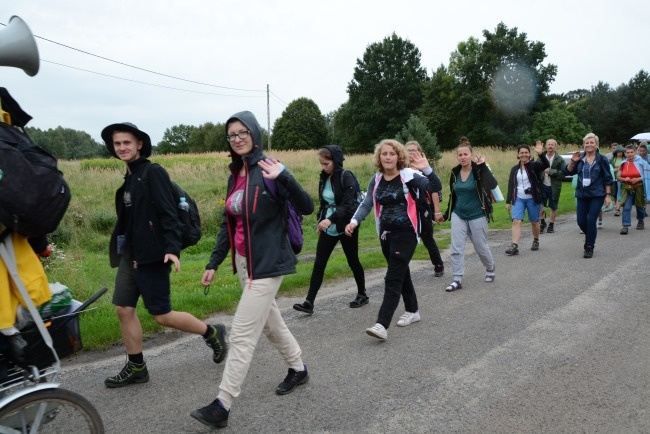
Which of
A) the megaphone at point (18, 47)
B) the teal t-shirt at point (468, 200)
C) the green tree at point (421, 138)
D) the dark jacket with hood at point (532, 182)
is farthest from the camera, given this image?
the green tree at point (421, 138)

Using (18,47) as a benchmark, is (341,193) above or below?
below

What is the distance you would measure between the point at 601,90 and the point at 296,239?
79893 millimetres

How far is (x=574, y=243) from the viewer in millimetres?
10398

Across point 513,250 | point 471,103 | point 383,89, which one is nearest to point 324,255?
point 513,250

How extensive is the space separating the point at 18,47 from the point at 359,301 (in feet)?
15.0

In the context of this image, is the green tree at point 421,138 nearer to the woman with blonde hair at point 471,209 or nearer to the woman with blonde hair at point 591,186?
the woman with blonde hair at point 591,186

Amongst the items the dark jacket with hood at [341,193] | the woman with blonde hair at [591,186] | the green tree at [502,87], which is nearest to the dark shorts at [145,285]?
the dark jacket with hood at [341,193]

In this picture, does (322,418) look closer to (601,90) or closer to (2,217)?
(2,217)

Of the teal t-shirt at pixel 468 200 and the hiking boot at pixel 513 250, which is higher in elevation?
the teal t-shirt at pixel 468 200

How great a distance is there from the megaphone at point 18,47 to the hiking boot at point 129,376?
2.39 m

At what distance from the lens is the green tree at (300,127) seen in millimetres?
75312

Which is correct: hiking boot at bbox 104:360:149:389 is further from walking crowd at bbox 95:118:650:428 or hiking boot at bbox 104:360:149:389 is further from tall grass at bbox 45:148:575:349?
tall grass at bbox 45:148:575:349

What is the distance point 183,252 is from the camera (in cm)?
1131

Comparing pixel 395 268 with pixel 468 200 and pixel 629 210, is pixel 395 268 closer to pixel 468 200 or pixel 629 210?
pixel 468 200
